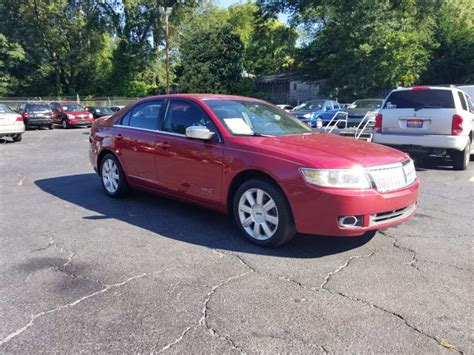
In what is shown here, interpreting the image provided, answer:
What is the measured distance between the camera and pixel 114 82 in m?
48.4

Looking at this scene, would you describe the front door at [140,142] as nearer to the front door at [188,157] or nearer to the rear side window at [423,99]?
the front door at [188,157]

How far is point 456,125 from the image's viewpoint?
8.48 m

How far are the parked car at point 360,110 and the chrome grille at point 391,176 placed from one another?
38.5ft

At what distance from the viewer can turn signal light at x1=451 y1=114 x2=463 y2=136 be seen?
8445 mm

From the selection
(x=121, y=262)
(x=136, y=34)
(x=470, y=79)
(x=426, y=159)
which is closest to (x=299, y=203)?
(x=121, y=262)

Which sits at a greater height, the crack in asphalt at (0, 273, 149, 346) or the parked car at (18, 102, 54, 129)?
the parked car at (18, 102, 54, 129)

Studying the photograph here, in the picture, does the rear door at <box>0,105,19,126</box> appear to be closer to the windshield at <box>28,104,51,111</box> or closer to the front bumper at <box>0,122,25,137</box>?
the front bumper at <box>0,122,25,137</box>

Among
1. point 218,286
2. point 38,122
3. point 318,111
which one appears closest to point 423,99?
point 218,286

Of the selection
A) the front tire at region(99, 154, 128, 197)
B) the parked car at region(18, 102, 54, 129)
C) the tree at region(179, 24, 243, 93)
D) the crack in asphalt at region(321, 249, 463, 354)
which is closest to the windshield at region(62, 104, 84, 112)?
the parked car at region(18, 102, 54, 129)

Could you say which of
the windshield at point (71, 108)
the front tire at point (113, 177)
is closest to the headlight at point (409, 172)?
the front tire at point (113, 177)

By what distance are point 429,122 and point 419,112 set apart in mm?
282

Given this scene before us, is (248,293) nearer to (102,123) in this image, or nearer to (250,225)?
(250,225)

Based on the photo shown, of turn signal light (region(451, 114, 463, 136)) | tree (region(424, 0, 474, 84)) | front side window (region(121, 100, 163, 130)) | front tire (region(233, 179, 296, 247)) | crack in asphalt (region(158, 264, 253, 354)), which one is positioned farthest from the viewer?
tree (region(424, 0, 474, 84))

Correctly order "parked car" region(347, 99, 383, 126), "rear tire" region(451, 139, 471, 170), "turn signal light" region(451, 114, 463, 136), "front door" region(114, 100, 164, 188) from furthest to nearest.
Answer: "parked car" region(347, 99, 383, 126), "rear tire" region(451, 139, 471, 170), "turn signal light" region(451, 114, 463, 136), "front door" region(114, 100, 164, 188)
